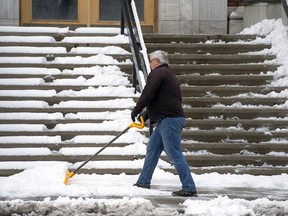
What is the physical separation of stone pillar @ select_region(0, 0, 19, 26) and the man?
6923 mm

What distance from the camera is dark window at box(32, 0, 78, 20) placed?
1656cm

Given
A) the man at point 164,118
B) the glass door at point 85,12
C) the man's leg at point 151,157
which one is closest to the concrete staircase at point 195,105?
the man's leg at point 151,157

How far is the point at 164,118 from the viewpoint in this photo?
9312mm

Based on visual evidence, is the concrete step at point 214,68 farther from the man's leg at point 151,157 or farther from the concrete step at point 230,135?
the man's leg at point 151,157

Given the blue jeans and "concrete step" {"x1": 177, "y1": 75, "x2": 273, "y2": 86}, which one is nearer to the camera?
the blue jeans

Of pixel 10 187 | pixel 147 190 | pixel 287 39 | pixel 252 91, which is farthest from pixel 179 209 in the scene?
pixel 287 39

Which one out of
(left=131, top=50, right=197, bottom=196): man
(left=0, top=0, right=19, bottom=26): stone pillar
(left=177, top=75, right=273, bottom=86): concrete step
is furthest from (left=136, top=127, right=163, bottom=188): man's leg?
(left=0, top=0, right=19, bottom=26): stone pillar

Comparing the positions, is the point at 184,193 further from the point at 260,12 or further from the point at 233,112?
the point at 260,12

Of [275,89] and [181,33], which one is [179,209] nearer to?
[275,89]

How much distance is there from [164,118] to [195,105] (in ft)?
10.7

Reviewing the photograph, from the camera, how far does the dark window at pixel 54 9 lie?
54.3 feet

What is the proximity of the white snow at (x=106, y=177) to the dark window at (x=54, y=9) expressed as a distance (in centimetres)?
216

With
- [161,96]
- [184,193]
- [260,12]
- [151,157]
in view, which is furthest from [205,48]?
[184,193]

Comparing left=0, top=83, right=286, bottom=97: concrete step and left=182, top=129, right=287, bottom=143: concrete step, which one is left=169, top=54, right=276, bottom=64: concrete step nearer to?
left=0, top=83, right=286, bottom=97: concrete step
